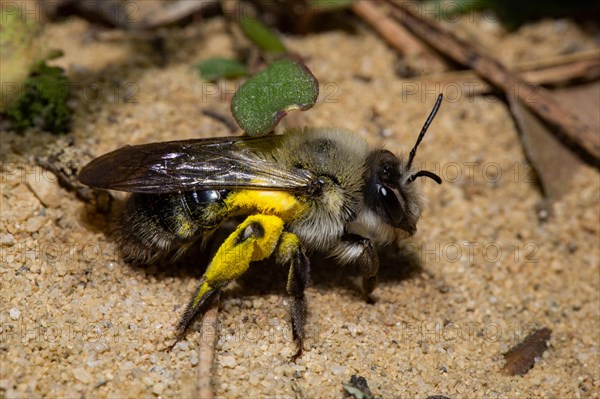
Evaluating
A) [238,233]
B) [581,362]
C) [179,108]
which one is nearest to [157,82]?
[179,108]

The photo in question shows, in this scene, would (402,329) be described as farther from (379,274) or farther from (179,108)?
(179,108)

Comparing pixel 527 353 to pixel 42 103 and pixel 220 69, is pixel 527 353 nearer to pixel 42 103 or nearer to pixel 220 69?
pixel 220 69

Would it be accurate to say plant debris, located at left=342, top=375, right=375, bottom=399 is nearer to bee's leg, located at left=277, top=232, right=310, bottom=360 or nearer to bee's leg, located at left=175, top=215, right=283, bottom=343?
bee's leg, located at left=277, top=232, right=310, bottom=360

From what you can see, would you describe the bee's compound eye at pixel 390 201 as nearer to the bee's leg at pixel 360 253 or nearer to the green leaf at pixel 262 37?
the bee's leg at pixel 360 253

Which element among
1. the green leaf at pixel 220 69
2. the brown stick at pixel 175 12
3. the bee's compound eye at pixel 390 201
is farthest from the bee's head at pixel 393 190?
the brown stick at pixel 175 12

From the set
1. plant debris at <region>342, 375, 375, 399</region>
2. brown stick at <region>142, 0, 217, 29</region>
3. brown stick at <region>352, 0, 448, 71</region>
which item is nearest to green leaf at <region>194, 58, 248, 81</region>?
brown stick at <region>142, 0, 217, 29</region>

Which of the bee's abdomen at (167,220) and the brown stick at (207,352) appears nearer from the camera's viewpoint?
the brown stick at (207,352)
